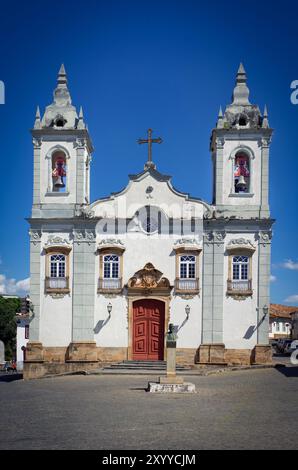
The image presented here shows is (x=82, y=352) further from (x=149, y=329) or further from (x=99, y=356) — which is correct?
(x=149, y=329)

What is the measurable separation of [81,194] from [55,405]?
12611mm

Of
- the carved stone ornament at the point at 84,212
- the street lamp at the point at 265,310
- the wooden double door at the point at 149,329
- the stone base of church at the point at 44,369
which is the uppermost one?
the carved stone ornament at the point at 84,212

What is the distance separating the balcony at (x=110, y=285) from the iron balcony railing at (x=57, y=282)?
52.9 inches

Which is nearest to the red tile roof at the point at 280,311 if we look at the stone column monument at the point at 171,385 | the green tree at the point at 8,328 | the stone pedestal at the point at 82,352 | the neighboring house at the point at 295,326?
the neighboring house at the point at 295,326

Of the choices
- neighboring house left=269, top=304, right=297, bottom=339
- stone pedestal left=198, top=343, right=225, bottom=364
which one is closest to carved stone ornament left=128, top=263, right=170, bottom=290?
stone pedestal left=198, top=343, right=225, bottom=364

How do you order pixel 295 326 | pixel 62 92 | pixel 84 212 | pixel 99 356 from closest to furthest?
pixel 99 356
pixel 84 212
pixel 62 92
pixel 295 326

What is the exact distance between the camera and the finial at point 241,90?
90.3ft

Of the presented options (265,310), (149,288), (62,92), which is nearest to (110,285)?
(149,288)

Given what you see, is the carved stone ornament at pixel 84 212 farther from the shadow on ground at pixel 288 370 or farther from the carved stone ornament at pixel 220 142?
the shadow on ground at pixel 288 370

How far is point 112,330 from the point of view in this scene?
26328mm

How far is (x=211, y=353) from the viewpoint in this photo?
25.9 meters

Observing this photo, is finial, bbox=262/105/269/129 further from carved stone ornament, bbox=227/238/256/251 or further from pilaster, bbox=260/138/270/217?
carved stone ornament, bbox=227/238/256/251

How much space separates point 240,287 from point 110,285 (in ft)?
17.2
